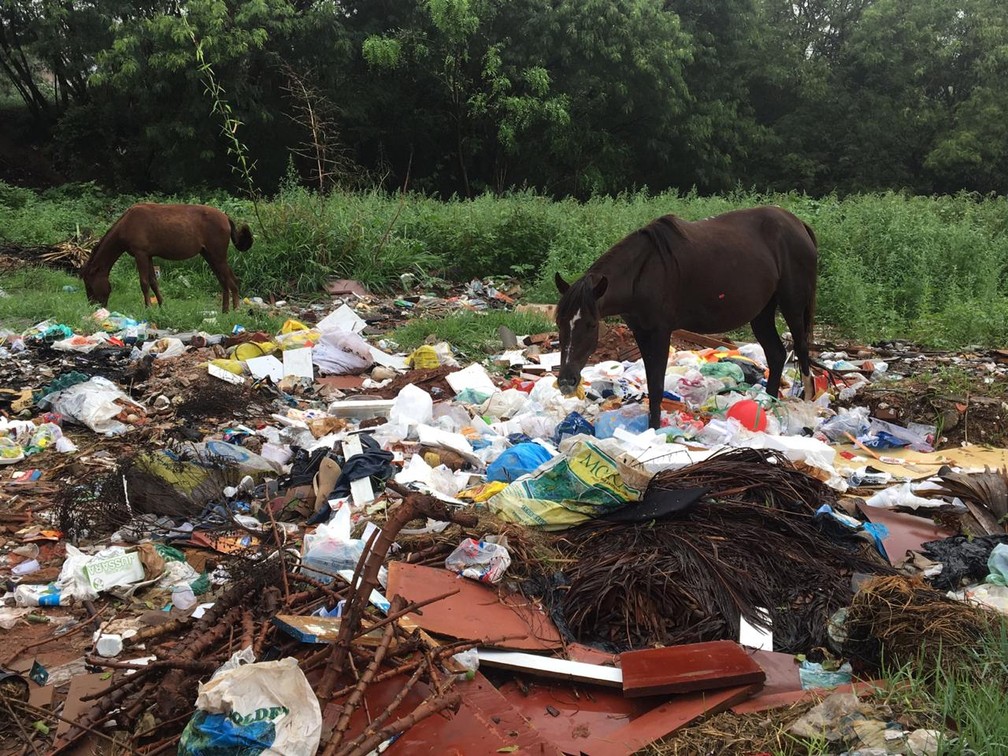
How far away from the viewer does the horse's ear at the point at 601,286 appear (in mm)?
5039

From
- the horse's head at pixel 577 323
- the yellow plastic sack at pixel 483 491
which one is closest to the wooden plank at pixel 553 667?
the yellow plastic sack at pixel 483 491

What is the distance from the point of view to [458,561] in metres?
3.55

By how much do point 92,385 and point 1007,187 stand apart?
A: 26.0m

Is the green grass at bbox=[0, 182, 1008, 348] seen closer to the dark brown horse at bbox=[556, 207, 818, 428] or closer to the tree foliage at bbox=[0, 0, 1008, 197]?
the dark brown horse at bbox=[556, 207, 818, 428]

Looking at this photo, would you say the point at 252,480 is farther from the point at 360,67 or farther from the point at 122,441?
the point at 360,67

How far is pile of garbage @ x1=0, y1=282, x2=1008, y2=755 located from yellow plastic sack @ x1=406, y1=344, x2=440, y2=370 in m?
1.33

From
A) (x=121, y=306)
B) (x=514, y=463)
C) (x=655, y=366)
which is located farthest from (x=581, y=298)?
(x=121, y=306)

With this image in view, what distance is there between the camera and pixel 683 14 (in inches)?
977

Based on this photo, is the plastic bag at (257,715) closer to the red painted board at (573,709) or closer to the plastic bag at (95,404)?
the red painted board at (573,709)

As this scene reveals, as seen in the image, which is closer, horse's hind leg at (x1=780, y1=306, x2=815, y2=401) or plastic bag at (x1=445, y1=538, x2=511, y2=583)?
plastic bag at (x1=445, y1=538, x2=511, y2=583)

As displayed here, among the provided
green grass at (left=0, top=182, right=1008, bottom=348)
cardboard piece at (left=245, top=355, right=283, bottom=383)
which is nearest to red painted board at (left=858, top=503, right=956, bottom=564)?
cardboard piece at (left=245, top=355, right=283, bottom=383)

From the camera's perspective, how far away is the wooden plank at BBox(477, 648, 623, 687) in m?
2.91

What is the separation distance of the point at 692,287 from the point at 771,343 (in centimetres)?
131

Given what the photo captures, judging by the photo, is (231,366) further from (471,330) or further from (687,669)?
(687,669)
